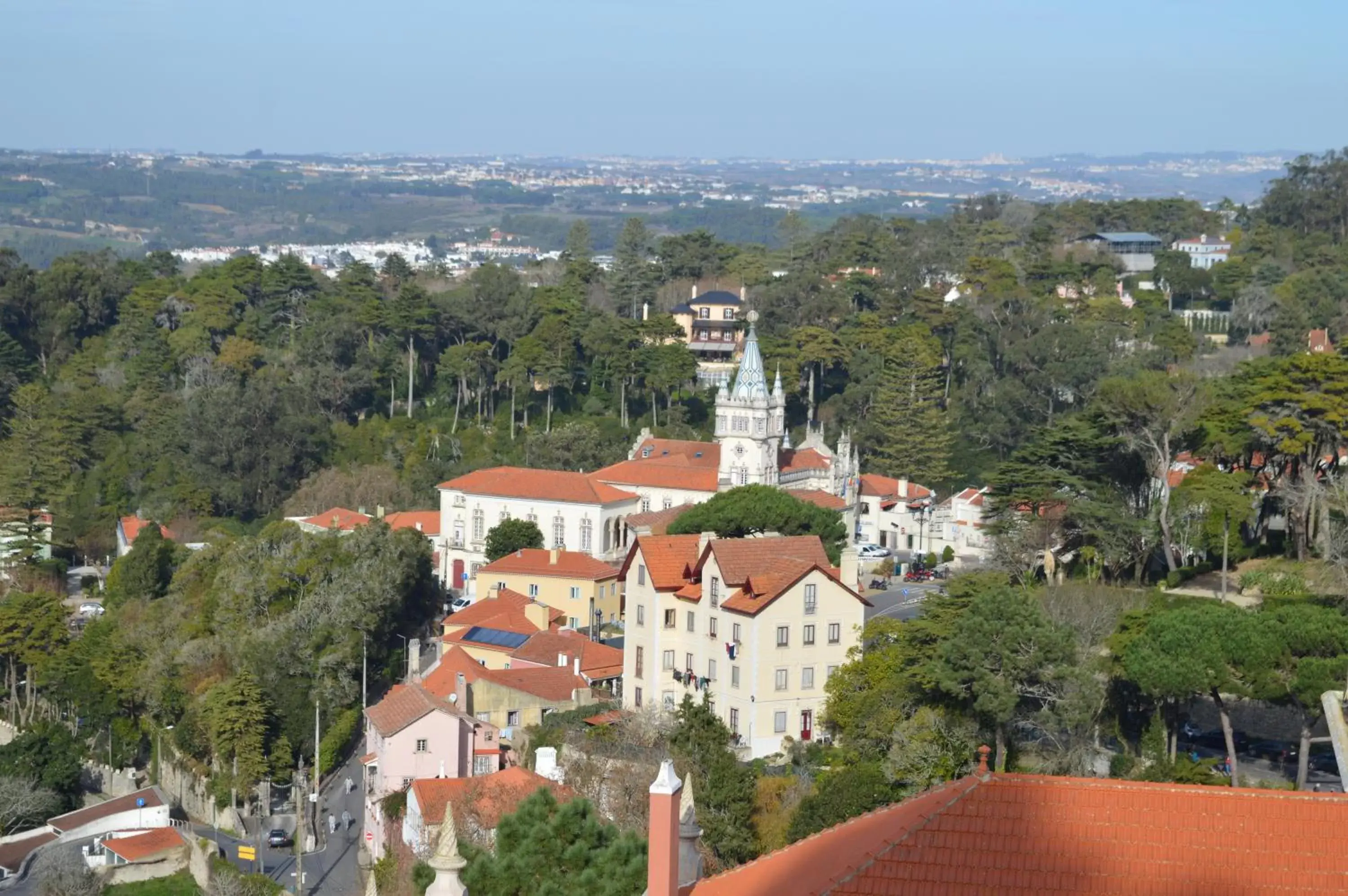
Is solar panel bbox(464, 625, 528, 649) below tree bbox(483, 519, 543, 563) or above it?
above

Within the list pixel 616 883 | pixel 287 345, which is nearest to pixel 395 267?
pixel 287 345

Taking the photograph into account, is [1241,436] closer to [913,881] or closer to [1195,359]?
[1195,359]

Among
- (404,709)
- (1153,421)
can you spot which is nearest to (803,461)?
(1153,421)

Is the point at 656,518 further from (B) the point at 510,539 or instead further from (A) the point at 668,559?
(A) the point at 668,559

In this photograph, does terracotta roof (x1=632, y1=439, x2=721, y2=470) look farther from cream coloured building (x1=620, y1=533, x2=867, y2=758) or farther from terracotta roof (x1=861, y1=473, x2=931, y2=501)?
cream coloured building (x1=620, y1=533, x2=867, y2=758)

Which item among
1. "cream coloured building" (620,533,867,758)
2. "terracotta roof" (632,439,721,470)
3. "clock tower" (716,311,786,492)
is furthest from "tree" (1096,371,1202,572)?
"terracotta roof" (632,439,721,470)

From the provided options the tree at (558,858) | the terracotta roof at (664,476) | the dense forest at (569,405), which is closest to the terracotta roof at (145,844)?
the dense forest at (569,405)
